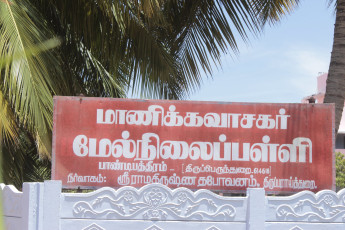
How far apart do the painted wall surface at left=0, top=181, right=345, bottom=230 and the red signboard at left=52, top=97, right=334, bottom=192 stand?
1.32 feet

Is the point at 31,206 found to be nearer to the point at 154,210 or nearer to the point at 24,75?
the point at 154,210

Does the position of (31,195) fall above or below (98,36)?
below

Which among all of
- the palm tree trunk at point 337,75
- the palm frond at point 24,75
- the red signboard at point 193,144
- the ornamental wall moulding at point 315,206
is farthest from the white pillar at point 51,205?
the palm tree trunk at point 337,75

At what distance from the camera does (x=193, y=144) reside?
21.0 ft

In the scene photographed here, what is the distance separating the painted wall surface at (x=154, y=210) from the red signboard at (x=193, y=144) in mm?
402

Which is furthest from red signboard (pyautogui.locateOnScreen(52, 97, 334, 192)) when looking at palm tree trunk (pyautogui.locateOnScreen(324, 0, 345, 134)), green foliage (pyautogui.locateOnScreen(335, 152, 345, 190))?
green foliage (pyautogui.locateOnScreen(335, 152, 345, 190))

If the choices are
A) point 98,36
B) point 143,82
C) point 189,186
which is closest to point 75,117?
point 189,186

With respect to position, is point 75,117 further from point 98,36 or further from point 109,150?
point 98,36

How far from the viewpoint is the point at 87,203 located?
5.84 meters

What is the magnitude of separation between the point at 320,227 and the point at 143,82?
17.6ft

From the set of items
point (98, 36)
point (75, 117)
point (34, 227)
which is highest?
point (98, 36)

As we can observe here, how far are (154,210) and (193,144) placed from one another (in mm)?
1030

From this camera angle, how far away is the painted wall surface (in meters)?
5.74

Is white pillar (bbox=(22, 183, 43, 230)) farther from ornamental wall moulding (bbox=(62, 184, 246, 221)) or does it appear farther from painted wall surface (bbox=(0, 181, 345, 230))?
ornamental wall moulding (bbox=(62, 184, 246, 221))
